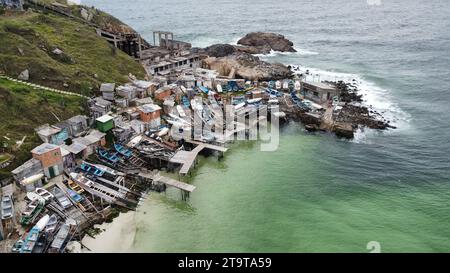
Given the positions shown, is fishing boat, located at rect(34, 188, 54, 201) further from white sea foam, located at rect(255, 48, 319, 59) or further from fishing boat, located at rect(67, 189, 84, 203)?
white sea foam, located at rect(255, 48, 319, 59)

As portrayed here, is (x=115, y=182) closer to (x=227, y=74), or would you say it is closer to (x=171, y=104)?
(x=171, y=104)

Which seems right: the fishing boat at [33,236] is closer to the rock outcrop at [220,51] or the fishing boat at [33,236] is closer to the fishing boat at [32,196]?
the fishing boat at [32,196]

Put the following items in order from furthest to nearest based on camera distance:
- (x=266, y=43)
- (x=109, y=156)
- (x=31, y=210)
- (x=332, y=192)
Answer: (x=266, y=43) < (x=109, y=156) < (x=332, y=192) < (x=31, y=210)

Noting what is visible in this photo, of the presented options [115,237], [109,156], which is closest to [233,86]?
[109,156]

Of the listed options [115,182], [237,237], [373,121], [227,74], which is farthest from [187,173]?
[227,74]

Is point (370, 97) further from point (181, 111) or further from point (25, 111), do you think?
point (25, 111)

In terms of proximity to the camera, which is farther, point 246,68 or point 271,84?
point 246,68
